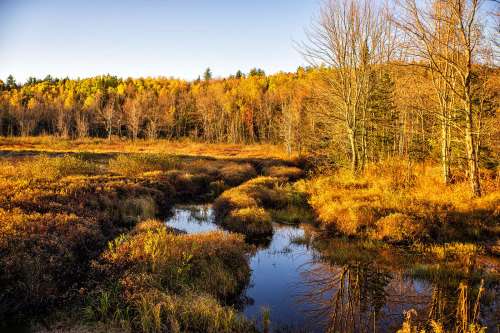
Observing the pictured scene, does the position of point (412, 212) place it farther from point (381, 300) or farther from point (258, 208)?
point (258, 208)

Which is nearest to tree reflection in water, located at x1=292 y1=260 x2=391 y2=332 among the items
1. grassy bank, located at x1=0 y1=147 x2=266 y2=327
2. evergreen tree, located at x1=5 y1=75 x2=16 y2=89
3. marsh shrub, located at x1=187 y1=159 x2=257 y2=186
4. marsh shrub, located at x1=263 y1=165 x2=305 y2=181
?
grassy bank, located at x1=0 y1=147 x2=266 y2=327

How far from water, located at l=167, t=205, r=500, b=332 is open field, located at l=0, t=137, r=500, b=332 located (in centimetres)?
24

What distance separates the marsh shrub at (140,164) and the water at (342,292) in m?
10.7

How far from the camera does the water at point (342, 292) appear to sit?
16.1 ft

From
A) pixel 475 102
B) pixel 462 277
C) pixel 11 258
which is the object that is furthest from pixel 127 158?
pixel 475 102

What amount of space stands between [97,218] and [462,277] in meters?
9.57

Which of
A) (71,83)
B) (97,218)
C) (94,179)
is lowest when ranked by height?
(97,218)

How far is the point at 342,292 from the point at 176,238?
3.92 meters

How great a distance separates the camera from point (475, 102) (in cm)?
1430

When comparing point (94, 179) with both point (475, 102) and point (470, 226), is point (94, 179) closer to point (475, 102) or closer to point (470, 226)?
point (470, 226)

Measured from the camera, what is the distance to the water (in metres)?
4.91

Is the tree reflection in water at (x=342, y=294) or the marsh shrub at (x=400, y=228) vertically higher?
the marsh shrub at (x=400, y=228)

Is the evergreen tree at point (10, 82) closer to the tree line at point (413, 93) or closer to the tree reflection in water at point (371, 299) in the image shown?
the tree line at point (413, 93)

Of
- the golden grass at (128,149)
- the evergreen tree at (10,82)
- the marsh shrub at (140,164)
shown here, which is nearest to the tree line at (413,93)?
the golden grass at (128,149)
